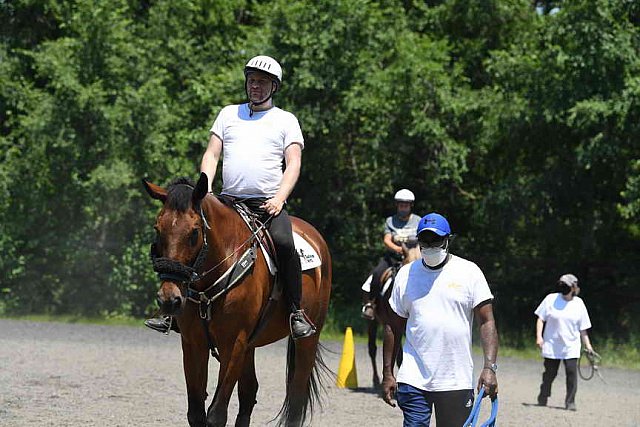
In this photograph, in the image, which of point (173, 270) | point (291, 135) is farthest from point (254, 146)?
point (173, 270)

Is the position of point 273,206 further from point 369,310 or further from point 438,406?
point 369,310

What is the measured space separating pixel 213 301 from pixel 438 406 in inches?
72.1

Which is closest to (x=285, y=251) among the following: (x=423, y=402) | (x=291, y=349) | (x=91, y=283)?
(x=291, y=349)

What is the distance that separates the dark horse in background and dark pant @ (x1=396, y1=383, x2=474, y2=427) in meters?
1.48

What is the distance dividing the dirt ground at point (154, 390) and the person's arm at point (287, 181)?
3.17 m

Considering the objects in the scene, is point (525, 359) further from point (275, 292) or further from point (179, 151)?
point (275, 292)

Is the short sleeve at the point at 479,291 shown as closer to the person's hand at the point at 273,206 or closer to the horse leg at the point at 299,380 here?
the person's hand at the point at 273,206

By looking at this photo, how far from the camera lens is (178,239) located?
21.9ft

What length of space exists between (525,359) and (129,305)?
34.6ft

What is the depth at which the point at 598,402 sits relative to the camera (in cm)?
1432

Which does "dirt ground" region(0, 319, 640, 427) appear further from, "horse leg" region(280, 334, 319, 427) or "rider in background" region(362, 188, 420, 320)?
"horse leg" region(280, 334, 319, 427)

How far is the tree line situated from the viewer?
22.5 metres

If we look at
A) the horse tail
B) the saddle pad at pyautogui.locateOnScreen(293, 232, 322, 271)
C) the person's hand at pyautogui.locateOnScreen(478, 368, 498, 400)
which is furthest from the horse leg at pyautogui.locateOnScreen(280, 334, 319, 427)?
the person's hand at pyautogui.locateOnScreen(478, 368, 498, 400)

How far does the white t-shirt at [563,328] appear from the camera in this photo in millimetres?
13836
